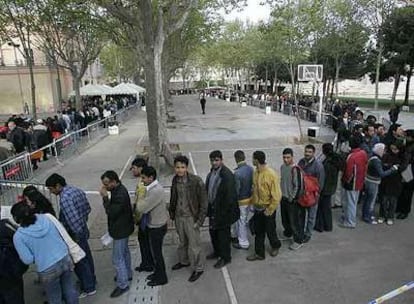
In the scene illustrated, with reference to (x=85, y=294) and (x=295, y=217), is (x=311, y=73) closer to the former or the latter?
(x=295, y=217)

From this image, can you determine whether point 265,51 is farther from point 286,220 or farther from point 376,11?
point 286,220

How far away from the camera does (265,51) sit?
147 feet

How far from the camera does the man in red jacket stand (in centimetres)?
700

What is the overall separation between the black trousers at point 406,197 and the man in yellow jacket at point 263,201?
3.01 meters

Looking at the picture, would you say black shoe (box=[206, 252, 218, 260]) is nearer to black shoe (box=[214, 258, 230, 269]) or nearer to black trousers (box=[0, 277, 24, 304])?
black shoe (box=[214, 258, 230, 269])

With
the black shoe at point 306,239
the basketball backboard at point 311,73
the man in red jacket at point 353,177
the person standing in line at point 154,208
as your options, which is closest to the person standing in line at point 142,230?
the person standing in line at point 154,208

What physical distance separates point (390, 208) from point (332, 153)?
166 centimetres

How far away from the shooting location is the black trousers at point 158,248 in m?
5.32

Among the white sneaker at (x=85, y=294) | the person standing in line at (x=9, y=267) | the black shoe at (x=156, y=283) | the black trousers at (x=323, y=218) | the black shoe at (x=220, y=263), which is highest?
the person standing in line at (x=9, y=267)

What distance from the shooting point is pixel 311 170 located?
666 centimetres

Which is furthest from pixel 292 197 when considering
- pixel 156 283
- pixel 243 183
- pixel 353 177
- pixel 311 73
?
pixel 311 73

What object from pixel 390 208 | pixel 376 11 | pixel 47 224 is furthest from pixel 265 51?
pixel 47 224

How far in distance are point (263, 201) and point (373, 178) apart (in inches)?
102

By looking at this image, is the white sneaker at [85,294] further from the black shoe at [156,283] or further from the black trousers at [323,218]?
the black trousers at [323,218]
